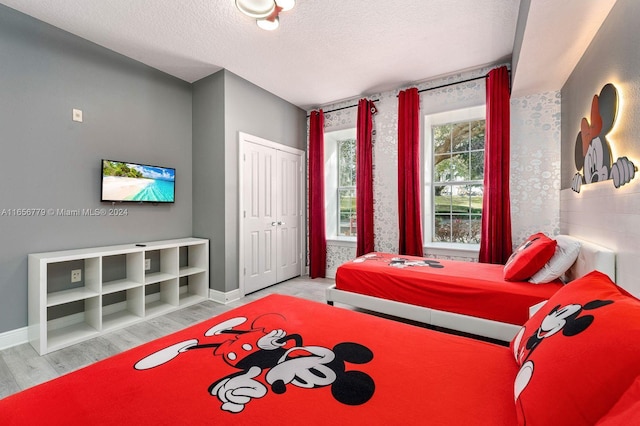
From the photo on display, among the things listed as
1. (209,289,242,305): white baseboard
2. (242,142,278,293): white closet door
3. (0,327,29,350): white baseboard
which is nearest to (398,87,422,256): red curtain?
(242,142,278,293): white closet door

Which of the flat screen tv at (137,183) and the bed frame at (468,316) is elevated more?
the flat screen tv at (137,183)

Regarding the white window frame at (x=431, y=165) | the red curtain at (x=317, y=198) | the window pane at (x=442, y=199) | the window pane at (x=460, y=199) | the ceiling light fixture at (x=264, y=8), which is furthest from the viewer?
the red curtain at (x=317, y=198)

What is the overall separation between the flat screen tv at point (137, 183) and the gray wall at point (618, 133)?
3953 mm

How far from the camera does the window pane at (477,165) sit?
3607 millimetres

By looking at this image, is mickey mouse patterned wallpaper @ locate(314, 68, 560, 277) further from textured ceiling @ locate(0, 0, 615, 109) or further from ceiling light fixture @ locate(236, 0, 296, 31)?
ceiling light fixture @ locate(236, 0, 296, 31)

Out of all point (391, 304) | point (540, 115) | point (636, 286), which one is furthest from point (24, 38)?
point (540, 115)

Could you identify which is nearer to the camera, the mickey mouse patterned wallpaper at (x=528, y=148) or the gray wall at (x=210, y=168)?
the mickey mouse patterned wallpaper at (x=528, y=148)

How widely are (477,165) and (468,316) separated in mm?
2200

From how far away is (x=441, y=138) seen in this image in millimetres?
3863

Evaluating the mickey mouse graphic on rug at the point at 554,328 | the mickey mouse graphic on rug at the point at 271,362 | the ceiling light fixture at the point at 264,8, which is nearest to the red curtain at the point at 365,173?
the ceiling light fixture at the point at 264,8

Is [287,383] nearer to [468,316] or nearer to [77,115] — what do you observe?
[468,316]

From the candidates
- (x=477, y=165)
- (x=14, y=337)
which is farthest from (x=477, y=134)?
(x=14, y=337)

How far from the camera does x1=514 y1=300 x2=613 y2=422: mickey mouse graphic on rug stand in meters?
0.82

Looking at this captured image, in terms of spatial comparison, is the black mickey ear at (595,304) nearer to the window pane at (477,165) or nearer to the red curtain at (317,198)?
the window pane at (477,165)
